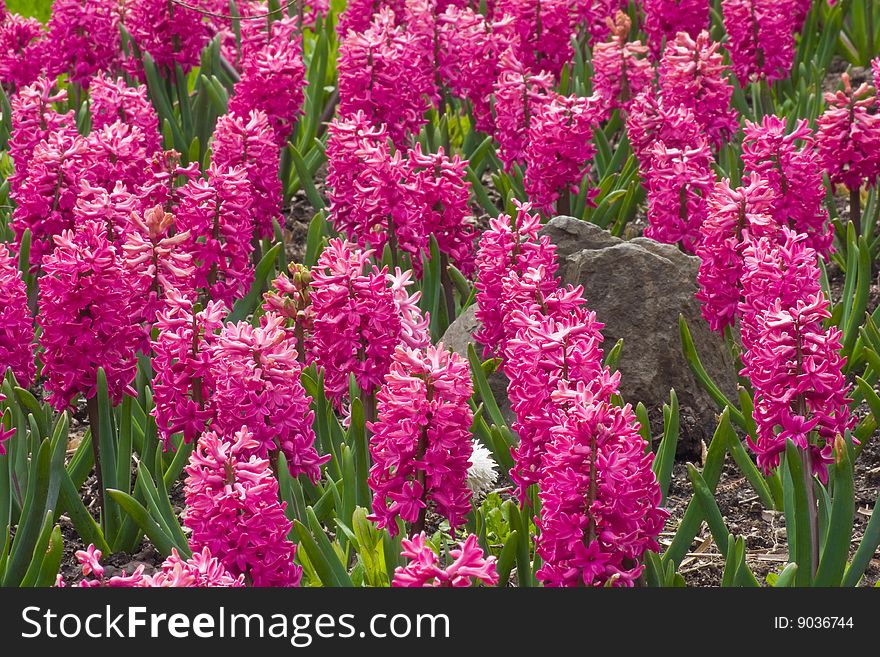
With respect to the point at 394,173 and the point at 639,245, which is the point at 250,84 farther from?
the point at 639,245

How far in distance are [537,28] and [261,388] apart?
336 centimetres

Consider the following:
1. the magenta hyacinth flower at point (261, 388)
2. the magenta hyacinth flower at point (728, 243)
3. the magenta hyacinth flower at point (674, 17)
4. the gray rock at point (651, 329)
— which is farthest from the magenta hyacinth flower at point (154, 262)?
the magenta hyacinth flower at point (674, 17)

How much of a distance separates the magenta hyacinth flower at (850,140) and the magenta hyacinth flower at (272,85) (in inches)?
78.5

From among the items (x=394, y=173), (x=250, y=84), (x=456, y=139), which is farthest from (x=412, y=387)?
(x=456, y=139)

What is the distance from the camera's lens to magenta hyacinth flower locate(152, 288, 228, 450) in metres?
2.98

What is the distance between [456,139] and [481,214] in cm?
65

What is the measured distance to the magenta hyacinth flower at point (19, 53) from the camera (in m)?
5.98

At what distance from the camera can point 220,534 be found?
7.64 ft

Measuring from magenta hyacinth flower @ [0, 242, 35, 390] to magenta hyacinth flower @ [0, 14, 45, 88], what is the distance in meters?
2.88

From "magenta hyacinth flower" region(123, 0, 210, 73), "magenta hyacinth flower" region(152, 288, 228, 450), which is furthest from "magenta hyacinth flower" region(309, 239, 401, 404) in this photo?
"magenta hyacinth flower" region(123, 0, 210, 73)

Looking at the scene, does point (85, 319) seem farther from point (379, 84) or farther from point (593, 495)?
point (379, 84)

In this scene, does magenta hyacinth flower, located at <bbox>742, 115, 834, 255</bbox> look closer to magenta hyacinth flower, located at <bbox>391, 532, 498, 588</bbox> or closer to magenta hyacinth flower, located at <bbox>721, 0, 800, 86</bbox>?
magenta hyacinth flower, located at <bbox>721, 0, 800, 86</bbox>

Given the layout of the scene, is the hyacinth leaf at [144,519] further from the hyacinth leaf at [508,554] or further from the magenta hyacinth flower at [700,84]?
the magenta hyacinth flower at [700,84]

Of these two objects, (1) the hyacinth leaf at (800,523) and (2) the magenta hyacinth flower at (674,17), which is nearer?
(1) the hyacinth leaf at (800,523)
